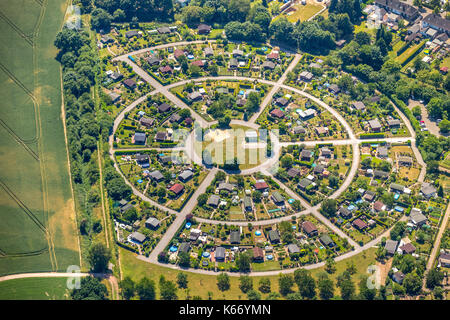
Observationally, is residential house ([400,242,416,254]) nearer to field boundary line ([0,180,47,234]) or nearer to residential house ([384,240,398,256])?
residential house ([384,240,398,256])

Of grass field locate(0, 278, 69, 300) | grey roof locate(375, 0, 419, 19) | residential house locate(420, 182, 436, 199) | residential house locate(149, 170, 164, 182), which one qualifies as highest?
grey roof locate(375, 0, 419, 19)

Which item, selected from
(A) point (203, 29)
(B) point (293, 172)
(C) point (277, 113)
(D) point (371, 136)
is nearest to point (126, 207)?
(B) point (293, 172)

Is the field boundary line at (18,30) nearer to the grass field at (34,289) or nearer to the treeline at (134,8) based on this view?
the treeline at (134,8)

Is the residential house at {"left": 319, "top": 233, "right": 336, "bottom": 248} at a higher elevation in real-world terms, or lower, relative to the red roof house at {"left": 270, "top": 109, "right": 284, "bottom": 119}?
lower

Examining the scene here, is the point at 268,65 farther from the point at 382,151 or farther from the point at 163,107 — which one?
the point at 382,151

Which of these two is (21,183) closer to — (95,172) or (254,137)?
(95,172)

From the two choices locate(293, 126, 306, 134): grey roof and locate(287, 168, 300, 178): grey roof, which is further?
locate(293, 126, 306, 134): grey roof

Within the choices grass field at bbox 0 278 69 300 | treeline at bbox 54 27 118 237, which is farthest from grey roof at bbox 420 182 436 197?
grass field at bbox 0 278 69 300

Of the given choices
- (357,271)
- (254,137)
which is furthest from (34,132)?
(357,271)
